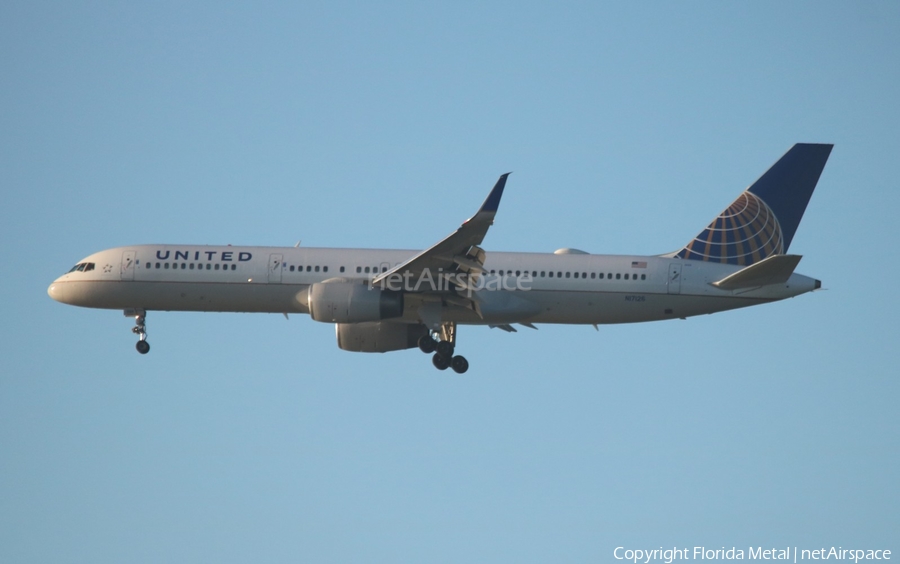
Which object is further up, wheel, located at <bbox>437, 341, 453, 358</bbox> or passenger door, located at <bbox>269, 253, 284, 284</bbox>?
passenger door, located at <bbox>269, 253, 284, 284</bbox>

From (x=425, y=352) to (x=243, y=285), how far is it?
7.30m

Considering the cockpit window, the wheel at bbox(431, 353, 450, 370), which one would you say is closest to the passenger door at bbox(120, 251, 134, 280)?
the cockpit window

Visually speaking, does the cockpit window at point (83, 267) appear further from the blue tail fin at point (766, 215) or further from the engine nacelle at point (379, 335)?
the blue tail fin at point (766, 215)

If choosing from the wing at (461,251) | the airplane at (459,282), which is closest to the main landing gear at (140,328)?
the airplane at (459,282)

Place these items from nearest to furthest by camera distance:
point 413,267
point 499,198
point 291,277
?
point 499,198 → point 413,267 → point 291,277

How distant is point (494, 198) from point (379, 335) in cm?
1046

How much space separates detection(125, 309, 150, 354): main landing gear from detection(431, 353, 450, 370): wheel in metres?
11.6

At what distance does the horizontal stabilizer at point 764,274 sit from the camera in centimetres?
4047

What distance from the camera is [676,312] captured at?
1711 inches

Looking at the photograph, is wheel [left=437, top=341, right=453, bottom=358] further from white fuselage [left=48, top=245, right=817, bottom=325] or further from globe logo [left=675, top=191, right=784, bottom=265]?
globe logo [left=675, top=191, right=784, bottom=265]

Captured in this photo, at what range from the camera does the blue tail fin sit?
1761 inches

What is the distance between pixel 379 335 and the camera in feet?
150

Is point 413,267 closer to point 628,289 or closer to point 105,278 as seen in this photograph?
point 628,289

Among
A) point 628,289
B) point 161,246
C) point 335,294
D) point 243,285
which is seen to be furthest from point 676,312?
point 161,246
